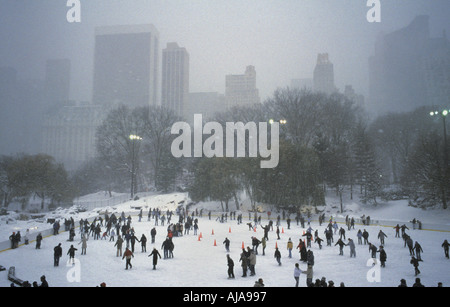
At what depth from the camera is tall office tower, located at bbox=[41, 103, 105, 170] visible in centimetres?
13431

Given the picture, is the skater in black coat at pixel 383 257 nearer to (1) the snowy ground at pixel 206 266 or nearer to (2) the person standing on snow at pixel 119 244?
(1) the snowy ground at pixel 206 266

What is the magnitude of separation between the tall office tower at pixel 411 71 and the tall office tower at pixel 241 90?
6358 centimetres

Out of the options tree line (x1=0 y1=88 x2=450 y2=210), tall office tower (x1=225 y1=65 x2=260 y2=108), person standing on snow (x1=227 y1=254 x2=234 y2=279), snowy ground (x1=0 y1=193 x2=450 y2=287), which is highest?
tall office tower (x1=225 y1=65 x2=260 y2=108)

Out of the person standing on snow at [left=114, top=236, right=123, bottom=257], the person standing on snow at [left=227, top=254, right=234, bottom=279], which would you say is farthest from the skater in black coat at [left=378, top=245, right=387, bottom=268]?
the person standing on snow at [left=114, top=236, right=123, bottom=257]

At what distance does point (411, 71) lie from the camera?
540 feet

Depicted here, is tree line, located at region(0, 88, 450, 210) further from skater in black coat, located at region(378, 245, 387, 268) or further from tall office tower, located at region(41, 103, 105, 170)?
tall office tower, located at region(41, 103, 105, 170)

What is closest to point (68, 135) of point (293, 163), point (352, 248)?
point (293, 163)

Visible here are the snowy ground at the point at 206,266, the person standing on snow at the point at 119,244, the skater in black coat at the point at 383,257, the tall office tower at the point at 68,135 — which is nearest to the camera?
the snowy ground at the point at 206,266

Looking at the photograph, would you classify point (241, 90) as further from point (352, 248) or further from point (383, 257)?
point (383, 257)

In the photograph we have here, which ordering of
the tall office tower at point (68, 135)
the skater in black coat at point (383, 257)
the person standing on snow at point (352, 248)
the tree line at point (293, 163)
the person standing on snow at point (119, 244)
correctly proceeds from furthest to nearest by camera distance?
the tall office tower at point (68, 135)
the tree line at point (293, 163)
the person standing on snow at point (119, 244)
the person standing on snow at point (352, 248)
the skater in black coat at point (383, 257)

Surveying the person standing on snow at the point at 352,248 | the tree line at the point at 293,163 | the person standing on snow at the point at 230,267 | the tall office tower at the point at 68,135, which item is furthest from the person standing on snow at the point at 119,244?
the tall office tower at the point at 68,135

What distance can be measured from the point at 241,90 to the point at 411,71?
92.9 m

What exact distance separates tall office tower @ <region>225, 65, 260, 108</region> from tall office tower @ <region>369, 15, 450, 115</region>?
63585mm

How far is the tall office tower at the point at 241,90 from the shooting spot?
164375 millimetres
